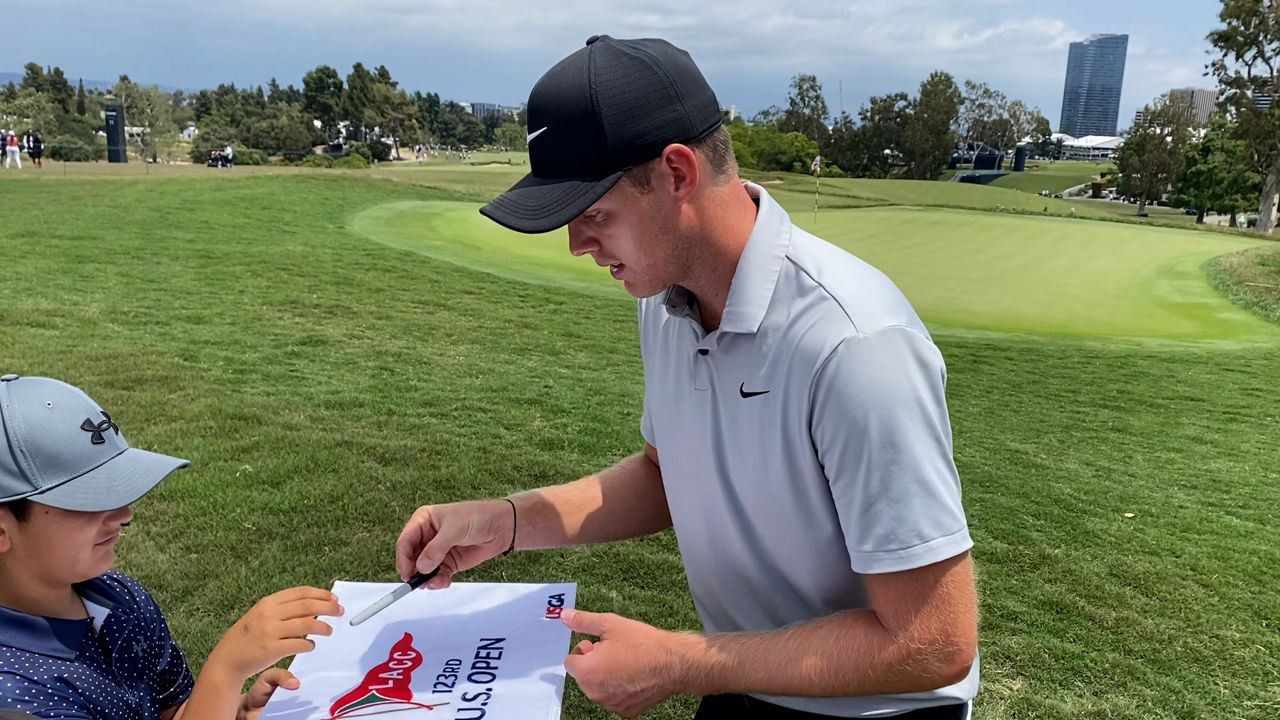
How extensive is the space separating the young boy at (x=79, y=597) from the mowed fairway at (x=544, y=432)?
57.2 inches

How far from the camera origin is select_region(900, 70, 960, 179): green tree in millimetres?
50562

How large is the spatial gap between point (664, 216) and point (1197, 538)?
4429 mm

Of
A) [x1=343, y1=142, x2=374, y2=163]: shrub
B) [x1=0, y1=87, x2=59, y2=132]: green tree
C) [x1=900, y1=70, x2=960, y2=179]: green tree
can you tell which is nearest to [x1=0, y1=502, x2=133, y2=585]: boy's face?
[x1=900, y1=70, x2=960, y2=179]: green tree

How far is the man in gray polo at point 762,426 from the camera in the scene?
1.26 meters

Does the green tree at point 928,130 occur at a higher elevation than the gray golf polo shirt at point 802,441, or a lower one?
higher

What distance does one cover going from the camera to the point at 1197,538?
4.57 m

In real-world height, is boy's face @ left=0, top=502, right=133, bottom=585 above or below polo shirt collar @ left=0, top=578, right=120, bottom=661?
above

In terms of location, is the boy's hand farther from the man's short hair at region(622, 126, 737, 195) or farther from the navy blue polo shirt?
the man's short hair at region(622, 126, 737, 195)

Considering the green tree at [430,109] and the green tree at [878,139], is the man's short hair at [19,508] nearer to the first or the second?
the green tree at [878,139]

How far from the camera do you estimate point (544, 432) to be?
18.3 feet

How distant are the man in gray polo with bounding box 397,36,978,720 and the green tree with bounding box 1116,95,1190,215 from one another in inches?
2270

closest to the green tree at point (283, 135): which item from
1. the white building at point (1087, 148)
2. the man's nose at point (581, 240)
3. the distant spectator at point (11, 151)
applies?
the distant spectator at point (11, 151)

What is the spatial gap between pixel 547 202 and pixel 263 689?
3.49 feet

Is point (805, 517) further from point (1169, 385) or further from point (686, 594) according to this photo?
point (1169, 385)
